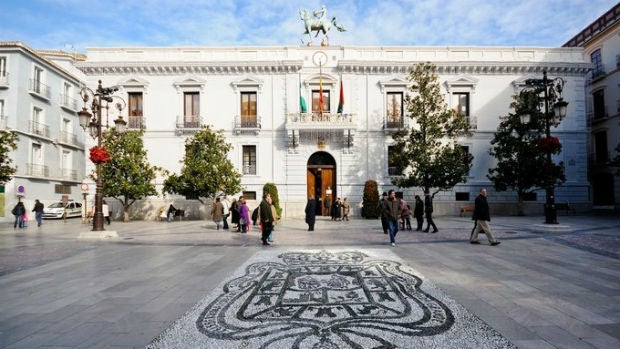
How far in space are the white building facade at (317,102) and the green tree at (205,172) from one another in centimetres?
321

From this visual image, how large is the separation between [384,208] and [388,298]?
665 centimetres

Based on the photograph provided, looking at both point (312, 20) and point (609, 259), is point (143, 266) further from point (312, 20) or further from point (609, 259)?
point (312, 20)

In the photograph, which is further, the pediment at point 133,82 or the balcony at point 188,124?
the pediment at point 133,82

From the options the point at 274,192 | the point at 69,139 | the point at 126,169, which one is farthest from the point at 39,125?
the point at 274,192

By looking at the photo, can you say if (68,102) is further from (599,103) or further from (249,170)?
(599,103)

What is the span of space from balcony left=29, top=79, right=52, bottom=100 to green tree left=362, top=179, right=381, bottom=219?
27282 mm

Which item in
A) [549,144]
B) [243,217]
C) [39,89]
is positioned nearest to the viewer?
[549,144]

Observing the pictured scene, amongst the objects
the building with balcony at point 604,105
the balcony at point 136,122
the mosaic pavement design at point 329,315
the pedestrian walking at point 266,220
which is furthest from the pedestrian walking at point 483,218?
the building with balcony at point 604,105

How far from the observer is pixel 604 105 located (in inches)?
1091

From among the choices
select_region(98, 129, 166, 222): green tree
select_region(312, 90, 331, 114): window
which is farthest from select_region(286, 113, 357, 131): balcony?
select_region(98, 129, 166, 222): green tree

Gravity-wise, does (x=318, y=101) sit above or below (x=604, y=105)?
below

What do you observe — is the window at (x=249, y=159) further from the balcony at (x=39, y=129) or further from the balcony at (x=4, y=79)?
the balcony at (x=4, y=79)

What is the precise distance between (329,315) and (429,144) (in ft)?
64.6

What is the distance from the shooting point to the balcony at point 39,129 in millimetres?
26581
